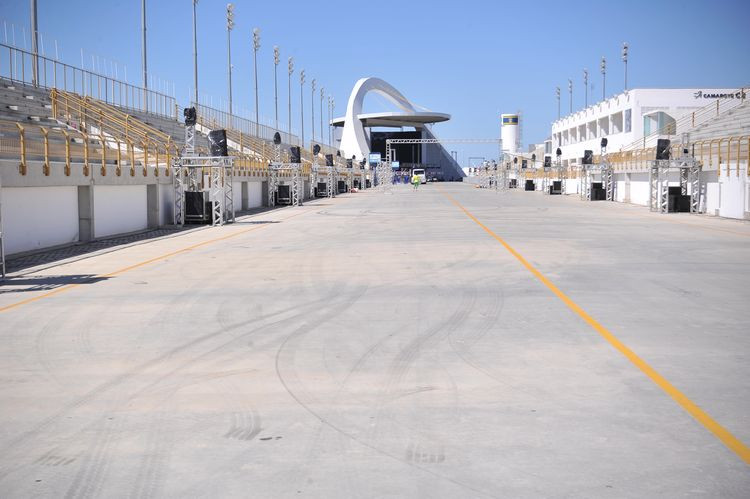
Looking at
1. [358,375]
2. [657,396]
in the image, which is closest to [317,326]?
[358,375]

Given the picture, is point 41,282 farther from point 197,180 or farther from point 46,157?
point 197,180

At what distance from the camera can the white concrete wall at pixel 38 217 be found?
19156 millimetres

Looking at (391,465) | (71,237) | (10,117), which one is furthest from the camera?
(10,117)

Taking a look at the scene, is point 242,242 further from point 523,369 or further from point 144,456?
point 144,456

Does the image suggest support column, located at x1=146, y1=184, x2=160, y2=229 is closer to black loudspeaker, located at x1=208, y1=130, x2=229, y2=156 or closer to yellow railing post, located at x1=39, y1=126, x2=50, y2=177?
black loudspeaker, located at x1=208, y1=130, x2=229, y2=156

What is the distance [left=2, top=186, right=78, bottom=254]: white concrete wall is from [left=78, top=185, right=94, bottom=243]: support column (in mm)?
260

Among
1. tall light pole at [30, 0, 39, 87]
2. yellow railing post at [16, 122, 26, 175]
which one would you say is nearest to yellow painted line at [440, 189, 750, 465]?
yellow railing post at [16, 122, 26, 175]

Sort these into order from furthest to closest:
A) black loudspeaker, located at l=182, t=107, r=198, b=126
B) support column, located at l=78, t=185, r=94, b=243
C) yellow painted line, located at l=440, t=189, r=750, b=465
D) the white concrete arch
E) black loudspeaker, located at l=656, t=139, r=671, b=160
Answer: the white concrete arch < black loudspeaker, located at l=656, t=139, r=671, b=160 < black loudspeaker, located at l=182, t=107, r=198, b=126 < support column, located at l=78, t=185, r=94, b=243 < yellow painted line, located at l=440, t=189, r=750, b=465

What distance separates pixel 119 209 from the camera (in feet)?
85.9

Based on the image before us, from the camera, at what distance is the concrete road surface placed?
15.8 feet

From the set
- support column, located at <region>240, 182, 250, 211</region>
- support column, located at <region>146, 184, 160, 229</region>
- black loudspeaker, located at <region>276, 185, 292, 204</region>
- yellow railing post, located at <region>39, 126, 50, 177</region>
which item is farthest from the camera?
black loudspeaker, located at <region>276, 185, 292, 204</region>

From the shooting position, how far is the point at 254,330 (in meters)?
9.48

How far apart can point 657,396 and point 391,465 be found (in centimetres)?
259

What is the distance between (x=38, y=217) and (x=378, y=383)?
1602cm
